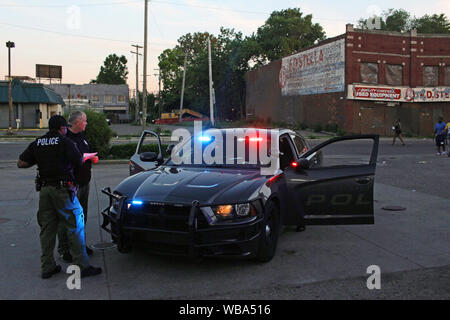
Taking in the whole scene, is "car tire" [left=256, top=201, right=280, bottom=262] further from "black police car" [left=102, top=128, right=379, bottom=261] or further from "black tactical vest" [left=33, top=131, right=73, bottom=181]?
"black tactical vest" [left=33, top=131, right=73, bottom=181]

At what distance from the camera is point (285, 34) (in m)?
63.8

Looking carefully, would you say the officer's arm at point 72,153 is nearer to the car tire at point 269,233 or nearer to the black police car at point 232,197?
the black police car at point 232,197

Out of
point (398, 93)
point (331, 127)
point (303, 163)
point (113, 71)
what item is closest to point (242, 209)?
point (303, 163)

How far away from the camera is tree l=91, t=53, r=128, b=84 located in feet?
437

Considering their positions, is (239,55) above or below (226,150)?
above

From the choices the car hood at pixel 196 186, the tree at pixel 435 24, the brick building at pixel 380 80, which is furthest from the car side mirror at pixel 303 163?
the tree at pixel 435 24

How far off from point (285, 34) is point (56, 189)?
63.3 metres

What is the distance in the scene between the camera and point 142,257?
17.0 ft

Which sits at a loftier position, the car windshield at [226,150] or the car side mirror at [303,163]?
the car windshield at [226,150]

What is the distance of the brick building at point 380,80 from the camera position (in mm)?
35875

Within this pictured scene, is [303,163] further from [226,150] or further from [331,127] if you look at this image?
[331,127]

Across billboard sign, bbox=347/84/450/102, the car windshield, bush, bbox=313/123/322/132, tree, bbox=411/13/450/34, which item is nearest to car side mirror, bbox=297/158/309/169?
the car windshield

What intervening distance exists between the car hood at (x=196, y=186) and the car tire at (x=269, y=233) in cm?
33

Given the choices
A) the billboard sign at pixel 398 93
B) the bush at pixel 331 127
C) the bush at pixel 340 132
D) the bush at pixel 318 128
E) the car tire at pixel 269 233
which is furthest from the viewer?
the bush at pixel 318 128
